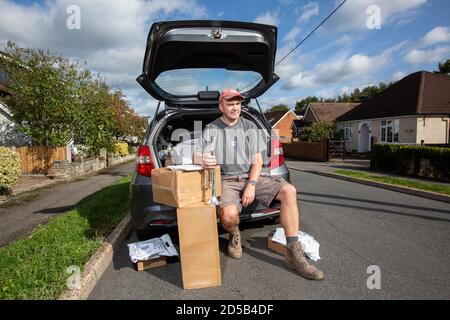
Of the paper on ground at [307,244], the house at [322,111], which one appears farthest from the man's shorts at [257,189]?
the house at [322,111]

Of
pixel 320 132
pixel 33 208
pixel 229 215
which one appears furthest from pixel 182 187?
pixel 320 132

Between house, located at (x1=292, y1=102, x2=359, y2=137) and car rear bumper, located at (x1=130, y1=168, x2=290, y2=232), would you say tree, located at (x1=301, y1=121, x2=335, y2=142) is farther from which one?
car rear bumper, located at (x1=130, y1=168, x2=290, y2=232)

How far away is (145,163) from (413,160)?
1069 cm

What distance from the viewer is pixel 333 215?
525cm

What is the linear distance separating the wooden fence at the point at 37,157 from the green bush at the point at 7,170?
467 centimetres

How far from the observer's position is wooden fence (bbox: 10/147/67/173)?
13.6 meters

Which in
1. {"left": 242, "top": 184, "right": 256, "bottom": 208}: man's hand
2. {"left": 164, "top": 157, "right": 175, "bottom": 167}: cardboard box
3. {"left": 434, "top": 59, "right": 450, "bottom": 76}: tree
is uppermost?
{"left": 434, "top": 59, "right": 450, "bottom": 76}: tree

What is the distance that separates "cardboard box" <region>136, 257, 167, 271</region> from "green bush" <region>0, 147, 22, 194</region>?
7181mm

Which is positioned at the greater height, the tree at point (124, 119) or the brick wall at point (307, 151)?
the tree at point (124, 119)

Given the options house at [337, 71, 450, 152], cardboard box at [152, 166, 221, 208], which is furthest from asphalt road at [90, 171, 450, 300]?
house at [337, 71, 450, 152]

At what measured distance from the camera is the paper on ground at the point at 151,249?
321 centimetres

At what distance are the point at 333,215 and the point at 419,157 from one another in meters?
7.47

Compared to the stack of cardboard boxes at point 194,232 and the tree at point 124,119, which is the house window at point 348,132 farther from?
the stack of cardboard boxes at point 194,232

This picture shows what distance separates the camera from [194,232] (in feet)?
9.16
